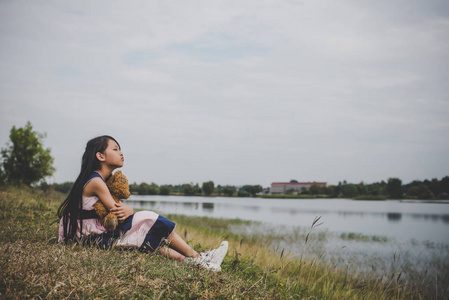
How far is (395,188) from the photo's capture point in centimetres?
7250

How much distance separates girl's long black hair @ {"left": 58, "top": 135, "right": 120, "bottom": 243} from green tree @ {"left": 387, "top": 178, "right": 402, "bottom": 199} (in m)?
81.0

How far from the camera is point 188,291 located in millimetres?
2305

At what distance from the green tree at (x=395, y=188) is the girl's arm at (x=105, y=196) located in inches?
3186

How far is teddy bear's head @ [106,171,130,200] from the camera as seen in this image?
399 cm

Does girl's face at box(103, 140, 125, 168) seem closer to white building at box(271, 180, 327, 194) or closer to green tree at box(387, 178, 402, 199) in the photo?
green tree at box(387, 178, 402, 199)

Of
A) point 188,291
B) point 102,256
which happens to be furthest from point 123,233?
point 188,291

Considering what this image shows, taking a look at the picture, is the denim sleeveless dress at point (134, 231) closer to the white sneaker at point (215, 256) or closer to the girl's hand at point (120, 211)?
the girl's hand at point (120, 211)

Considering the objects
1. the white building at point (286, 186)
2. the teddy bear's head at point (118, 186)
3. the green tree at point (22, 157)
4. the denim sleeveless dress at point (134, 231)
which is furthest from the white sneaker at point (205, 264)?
the white building at point (286, 186)

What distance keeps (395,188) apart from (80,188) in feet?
266

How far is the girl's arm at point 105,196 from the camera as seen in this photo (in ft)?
12.3

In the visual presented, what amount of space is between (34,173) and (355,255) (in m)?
28.8

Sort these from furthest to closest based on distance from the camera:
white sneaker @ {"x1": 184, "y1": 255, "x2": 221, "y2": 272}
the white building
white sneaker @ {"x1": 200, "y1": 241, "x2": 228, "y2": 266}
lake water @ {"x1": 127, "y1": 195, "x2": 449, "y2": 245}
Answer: the white building, lake water @ {"x1": 127, "y1": 195, "x2": 449, "y2": 245}, white sneaker @ {"x1": 200, "y1": 241, "x2": 228, "y2": 266}, white sneaker @ {"x1": 184, "y1": 255, "x2": 221, "y2": 272}

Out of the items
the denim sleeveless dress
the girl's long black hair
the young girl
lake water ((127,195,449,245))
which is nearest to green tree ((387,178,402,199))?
lake water ((127,195,449,245))

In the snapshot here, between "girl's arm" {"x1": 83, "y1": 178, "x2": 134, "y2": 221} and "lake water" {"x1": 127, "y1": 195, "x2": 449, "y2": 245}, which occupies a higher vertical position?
"girl's arm" {"x1": 83, "y1": 178, "x2": 134, "y2": 221}
